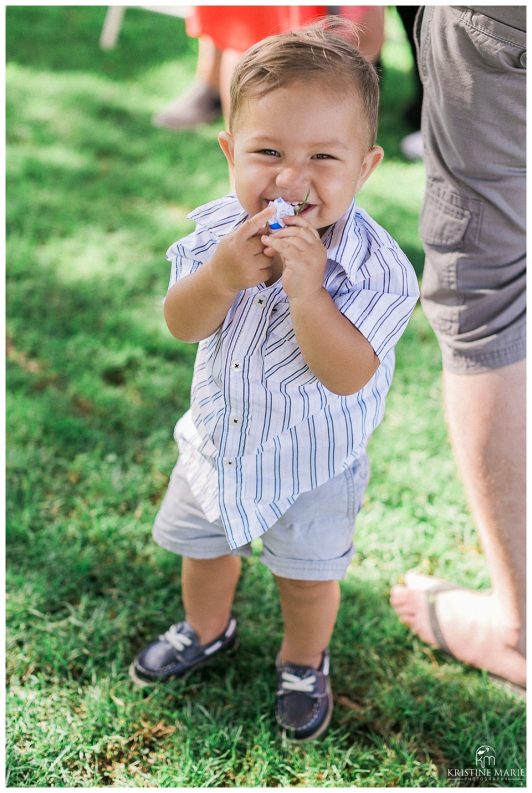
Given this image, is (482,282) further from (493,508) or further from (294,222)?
(294,222)

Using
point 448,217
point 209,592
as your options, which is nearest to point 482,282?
point 448,217

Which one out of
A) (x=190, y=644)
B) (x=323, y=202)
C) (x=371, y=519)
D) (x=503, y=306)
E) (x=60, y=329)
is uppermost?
(x=323, y=202)

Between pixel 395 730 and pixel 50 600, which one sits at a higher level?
pixel 50 600

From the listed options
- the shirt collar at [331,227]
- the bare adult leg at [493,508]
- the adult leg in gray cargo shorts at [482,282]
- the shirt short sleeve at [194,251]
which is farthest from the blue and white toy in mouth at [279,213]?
the bare adult leg at [493,508]

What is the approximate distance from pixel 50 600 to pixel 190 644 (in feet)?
1.23

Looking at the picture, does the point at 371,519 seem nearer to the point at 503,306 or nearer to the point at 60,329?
the point at 503,306

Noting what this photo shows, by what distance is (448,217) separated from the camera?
1733 millimetres

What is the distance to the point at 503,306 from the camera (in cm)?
176

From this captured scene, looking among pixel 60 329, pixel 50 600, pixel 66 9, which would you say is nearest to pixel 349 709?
pixel 50 600

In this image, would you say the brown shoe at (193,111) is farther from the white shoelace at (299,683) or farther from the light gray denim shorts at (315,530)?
the white shoelace at (299,683)

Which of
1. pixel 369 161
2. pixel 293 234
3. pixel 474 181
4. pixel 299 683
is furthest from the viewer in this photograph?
pixel 299 683

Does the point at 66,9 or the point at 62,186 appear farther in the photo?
the point at 66,9

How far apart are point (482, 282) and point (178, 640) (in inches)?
40.5

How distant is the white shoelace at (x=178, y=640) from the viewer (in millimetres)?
1959
